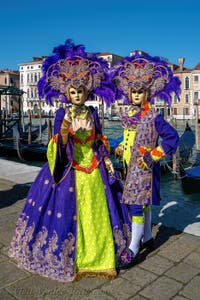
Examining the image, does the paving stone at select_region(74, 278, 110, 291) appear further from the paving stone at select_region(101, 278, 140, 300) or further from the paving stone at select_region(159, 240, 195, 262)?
the paving stone at select_region(159, 240, 195, 262)

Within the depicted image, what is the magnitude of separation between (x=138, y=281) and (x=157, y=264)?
0.31m

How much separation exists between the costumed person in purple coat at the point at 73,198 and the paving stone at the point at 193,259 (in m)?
0.52

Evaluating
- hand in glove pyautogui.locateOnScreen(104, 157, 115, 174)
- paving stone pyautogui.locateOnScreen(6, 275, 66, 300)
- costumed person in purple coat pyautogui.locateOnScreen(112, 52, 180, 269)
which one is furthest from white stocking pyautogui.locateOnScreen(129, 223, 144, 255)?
paving stone pyautogui.locateOnScreen(6, 275, 66, 300)

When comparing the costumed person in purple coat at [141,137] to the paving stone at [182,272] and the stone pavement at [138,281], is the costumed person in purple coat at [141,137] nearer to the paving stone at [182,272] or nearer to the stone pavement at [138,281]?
the stone pavement at [138,281]

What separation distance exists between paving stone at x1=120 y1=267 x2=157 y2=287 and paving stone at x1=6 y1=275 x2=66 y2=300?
434 millimetres

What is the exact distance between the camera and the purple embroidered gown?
2.32m

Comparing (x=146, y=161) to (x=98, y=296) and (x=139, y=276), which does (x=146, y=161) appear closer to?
(x=139, y=276)

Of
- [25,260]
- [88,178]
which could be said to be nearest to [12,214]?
[25,260]

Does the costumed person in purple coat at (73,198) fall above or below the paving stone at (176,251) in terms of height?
above

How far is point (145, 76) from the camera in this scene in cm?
252

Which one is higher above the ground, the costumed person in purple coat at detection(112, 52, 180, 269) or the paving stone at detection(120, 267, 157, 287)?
the costumed person in purple coat at detection(112, 52, 180, 269)

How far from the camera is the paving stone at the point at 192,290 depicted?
2.06 metres

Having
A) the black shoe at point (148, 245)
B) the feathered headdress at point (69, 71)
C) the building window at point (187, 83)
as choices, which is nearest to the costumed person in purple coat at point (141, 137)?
the black shoe at point (148, 245)

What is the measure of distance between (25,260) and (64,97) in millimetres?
1310
